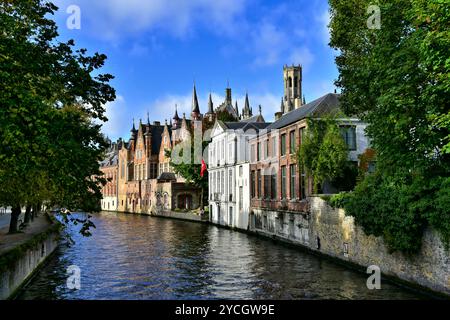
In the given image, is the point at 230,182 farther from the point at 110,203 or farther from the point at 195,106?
the point at 110,203

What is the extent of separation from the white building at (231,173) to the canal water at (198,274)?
39.9ft

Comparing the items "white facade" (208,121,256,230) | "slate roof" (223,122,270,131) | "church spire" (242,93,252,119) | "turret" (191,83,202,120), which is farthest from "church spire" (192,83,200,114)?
"slate roof" (223,122,270,131)

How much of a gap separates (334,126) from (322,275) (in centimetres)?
1191

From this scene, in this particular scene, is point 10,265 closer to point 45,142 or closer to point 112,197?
point 45,142

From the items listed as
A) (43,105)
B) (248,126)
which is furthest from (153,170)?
(43,105)

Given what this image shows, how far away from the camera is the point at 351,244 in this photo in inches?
924

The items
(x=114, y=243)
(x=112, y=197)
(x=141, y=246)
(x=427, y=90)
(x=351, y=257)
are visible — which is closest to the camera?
(x=427, y=90)

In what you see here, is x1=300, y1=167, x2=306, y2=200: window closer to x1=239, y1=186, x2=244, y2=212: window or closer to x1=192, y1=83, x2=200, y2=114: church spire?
x1=239, y1=186, x2=244, y2=212: window

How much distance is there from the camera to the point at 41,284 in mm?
19328

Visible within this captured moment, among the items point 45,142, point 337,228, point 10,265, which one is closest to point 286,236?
point 337,228

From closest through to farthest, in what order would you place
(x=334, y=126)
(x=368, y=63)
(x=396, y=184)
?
1. (x=396, y=184)
2. (x=368, y=63)
3. (x=334, y=126)

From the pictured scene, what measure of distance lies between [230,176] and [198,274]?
91.6ft

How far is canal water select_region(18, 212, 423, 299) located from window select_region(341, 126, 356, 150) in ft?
27.7

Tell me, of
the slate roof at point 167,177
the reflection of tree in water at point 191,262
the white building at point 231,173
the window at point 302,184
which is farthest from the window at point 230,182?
the slate roof at point 167,177
